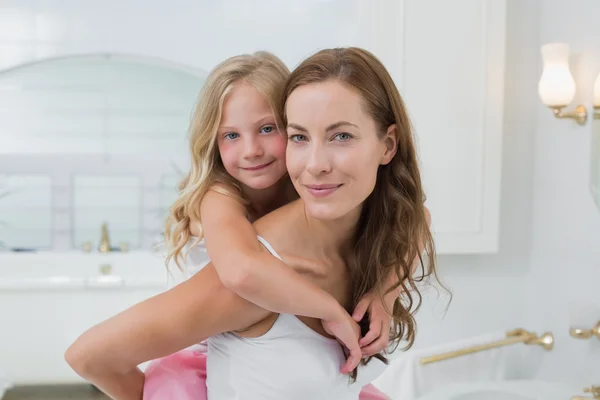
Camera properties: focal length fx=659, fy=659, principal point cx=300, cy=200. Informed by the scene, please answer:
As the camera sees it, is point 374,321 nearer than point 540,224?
Yes

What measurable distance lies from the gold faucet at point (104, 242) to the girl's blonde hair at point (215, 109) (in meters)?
3.40

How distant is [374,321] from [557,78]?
183 cm

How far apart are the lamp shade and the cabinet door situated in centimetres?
29

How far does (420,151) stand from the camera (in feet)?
9.72

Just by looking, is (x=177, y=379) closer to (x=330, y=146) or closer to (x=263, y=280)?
(x=263, y=280)

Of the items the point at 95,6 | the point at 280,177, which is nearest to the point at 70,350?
the point at 280,177

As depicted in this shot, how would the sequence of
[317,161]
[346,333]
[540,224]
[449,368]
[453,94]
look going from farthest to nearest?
[540,224]
[453,94]
[449,368]
[346,333]
[317,161]

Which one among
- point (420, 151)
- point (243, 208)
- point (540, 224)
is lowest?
point (540, 224)

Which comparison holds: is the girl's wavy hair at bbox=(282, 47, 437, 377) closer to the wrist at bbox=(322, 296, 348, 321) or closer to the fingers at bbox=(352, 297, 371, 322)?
the fingers at bbox=(352, 297, 371, 322)

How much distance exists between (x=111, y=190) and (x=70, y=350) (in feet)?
13.4

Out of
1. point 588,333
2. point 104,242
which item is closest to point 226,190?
point 588,333

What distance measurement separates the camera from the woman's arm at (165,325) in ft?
3.46

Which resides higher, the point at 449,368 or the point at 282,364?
the point at 282,364

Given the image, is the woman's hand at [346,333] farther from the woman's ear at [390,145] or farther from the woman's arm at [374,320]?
the woman's ear at [390,145]
